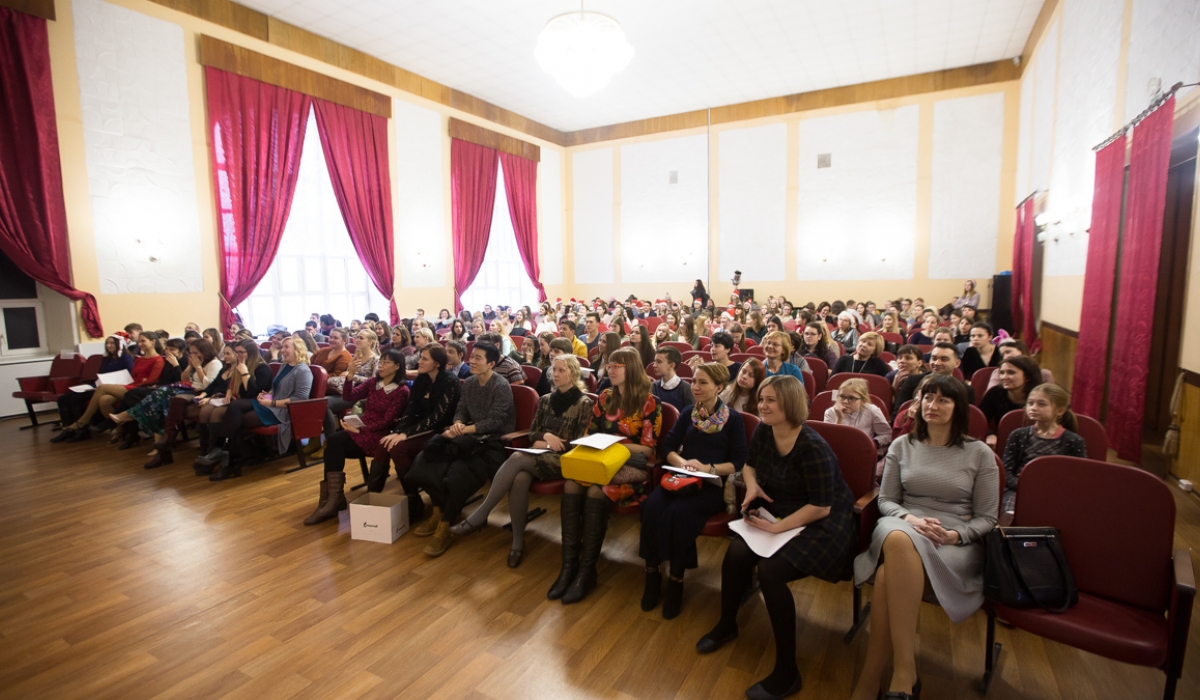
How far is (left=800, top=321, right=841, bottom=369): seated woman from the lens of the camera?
4.99 meters

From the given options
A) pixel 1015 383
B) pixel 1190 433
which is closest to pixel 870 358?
pixel 1015 383

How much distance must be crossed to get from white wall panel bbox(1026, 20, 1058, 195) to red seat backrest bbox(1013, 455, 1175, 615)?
25.1ft

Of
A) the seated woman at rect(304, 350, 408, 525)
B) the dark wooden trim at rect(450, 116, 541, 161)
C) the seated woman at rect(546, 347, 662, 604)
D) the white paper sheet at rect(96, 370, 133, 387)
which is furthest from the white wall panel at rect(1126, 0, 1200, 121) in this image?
the dark wooden trim at rect(450, 116, 541, 161)

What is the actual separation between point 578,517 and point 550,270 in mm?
12683

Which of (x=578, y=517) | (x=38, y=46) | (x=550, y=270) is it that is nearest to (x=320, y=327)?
(x=38, y=46)

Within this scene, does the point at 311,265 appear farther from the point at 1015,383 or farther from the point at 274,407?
the point at 1015,383

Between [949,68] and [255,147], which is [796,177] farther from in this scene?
[255,147]

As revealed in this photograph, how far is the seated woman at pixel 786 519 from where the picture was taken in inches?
83.1

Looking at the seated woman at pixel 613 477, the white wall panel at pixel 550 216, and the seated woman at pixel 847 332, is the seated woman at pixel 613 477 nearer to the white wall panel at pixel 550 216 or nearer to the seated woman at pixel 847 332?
the seated woman at pixel 847 332

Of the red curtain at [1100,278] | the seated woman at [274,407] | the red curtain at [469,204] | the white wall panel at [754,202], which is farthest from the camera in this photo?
the white wall panel at [754,202]

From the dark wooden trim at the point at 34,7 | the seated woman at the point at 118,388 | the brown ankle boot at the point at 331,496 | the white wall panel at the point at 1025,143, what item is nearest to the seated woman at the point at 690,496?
the brown ankle boot at the point at 331,496

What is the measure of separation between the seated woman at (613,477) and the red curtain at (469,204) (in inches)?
378

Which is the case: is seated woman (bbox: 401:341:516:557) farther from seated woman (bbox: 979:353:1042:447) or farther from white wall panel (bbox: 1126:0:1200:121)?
white wall panel (bbox: 1126:0:1200:121)

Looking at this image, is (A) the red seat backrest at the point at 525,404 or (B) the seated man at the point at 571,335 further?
(B) the seated man at the point at 571,335
